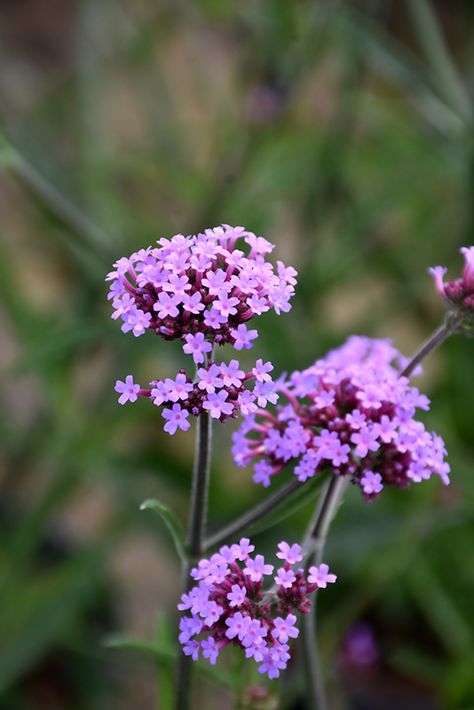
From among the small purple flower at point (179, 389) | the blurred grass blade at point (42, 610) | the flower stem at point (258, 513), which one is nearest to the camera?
the small purple flower at point (179, 389)

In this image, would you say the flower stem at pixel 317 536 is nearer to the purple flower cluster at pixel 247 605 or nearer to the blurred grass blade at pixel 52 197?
the purple flower cluster at pixel 247 605

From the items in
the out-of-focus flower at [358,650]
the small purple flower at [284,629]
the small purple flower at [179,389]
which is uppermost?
the out-of-focus flower at [358,650]

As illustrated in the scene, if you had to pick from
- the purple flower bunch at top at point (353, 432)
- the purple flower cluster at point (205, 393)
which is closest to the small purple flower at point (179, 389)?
the purple flower cluster at point (205, 393)

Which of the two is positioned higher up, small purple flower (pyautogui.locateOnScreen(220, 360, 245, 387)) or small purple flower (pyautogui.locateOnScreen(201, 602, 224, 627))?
small purple flower (pyautogui.locateOnScreen(220, 360, 245, 387))

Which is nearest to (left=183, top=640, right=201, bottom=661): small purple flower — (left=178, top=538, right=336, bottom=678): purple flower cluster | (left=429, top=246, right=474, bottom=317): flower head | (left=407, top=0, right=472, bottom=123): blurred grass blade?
(left=178, top=538, right=336, bottom=678): purple flower cluster

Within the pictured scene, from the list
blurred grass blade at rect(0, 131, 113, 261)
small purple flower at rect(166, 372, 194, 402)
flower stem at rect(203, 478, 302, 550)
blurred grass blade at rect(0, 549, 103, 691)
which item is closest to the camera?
small purple flower at rect(166, 372, 194, 402)

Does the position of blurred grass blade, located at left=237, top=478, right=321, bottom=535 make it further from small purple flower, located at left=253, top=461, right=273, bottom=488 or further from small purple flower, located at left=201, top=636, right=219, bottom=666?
small purple flower, located at left=201, top=636, right=219, bottom=666

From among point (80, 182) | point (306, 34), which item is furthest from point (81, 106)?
point (306, 34)

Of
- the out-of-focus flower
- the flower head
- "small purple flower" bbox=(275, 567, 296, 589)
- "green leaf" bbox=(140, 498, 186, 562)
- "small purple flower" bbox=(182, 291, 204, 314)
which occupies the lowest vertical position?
"small purple flower" bbox=(275, 567, 296, 589)
